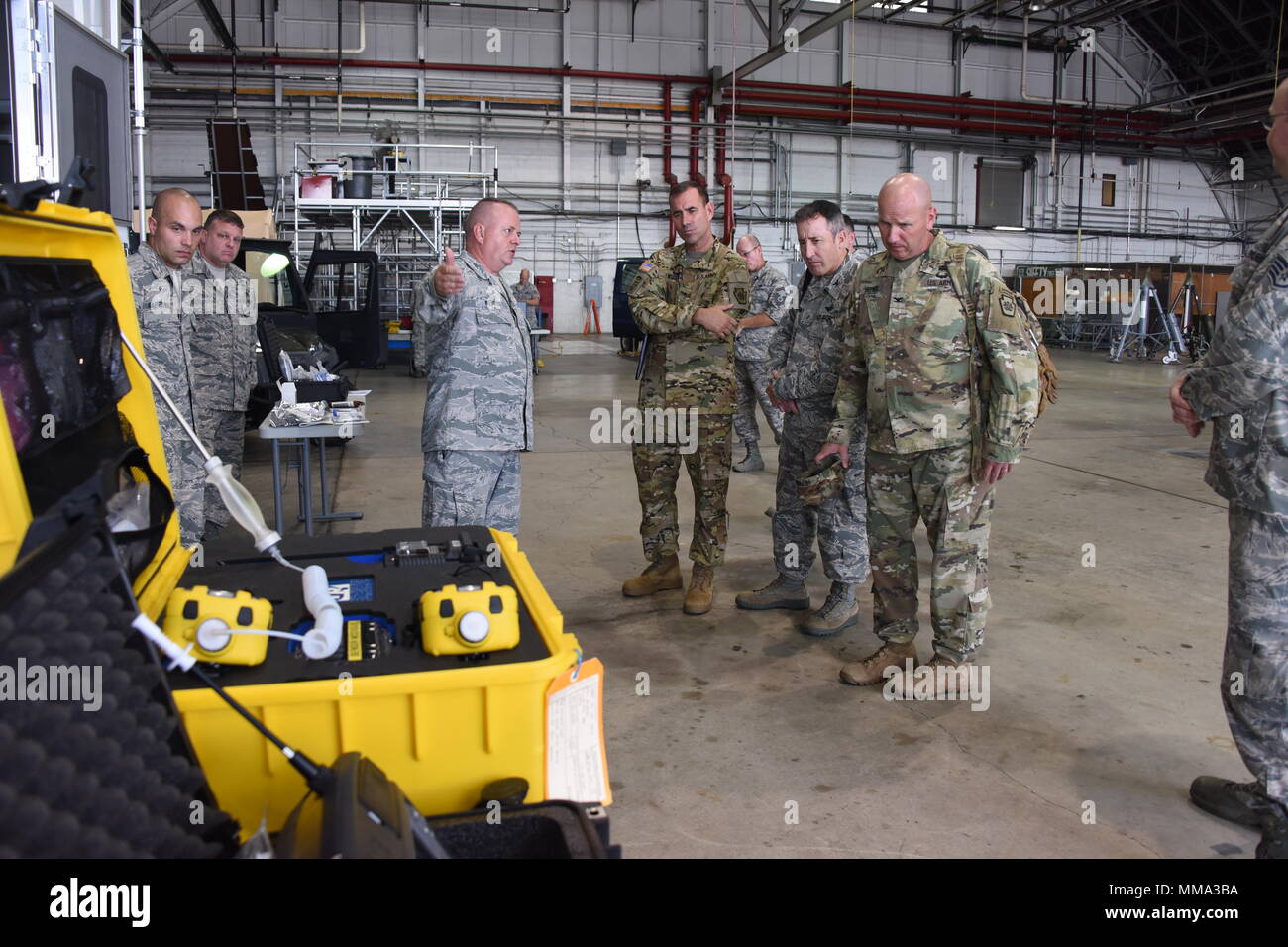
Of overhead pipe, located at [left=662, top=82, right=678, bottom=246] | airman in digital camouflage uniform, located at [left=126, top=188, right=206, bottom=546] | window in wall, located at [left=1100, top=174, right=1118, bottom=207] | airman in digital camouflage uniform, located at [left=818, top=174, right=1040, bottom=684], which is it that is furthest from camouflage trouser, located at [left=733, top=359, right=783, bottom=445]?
window in wall, located at [left=1100, top=174, right=1118, bottom=207]

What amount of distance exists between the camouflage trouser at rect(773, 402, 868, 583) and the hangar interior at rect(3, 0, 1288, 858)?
0.27m

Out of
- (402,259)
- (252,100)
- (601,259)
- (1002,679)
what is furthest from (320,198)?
(1002,679)

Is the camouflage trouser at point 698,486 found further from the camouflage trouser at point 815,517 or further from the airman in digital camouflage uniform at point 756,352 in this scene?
the airman in digital camouflage uniform at point 756,352

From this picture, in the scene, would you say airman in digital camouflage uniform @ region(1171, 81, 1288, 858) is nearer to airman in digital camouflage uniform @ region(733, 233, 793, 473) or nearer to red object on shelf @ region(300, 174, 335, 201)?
airman in digital camouflage uniform @ region(733, 233, 793, 473)

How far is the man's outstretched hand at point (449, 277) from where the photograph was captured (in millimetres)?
3230

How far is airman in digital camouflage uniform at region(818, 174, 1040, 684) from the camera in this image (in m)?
3.02

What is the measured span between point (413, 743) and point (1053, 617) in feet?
11.1

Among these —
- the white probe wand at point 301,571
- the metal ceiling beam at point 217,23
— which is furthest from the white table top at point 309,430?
the metal ceiling beam at point 217,23

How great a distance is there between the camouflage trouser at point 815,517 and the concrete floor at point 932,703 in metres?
0.25

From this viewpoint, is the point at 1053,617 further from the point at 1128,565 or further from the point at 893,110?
the point at 893,110

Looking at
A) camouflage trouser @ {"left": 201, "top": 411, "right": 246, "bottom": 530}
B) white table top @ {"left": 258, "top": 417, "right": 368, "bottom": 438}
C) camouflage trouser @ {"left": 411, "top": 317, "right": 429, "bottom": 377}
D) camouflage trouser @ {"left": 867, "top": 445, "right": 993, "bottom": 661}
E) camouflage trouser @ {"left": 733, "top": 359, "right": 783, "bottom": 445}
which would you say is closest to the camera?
camouflage trouser @ {"left": 867, "top": 445, "right": 993, "bottom": 661}

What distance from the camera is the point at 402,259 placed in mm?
16750

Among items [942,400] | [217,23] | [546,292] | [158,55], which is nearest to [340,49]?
[217,23]

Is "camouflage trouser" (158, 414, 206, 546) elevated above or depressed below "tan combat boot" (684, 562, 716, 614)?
above
